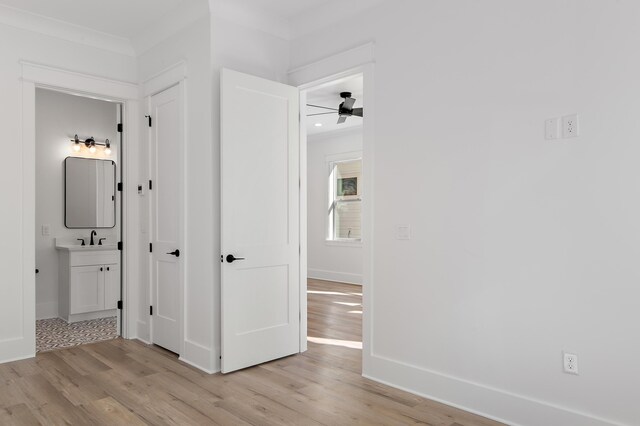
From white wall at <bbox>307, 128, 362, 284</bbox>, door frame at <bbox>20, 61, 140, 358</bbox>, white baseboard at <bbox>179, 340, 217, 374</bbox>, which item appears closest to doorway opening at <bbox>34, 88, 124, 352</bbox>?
door frame at <bbox>20, 61, 140, 358</bbox>

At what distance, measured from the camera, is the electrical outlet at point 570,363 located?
2.40 meters

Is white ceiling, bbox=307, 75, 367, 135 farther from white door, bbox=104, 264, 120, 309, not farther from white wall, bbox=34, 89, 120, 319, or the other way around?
white door, bbox=104, 264, 120, 309

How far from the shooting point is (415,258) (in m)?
3.11

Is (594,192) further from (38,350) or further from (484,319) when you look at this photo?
(38,350)

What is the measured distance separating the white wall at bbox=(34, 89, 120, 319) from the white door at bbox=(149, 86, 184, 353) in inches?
69.7

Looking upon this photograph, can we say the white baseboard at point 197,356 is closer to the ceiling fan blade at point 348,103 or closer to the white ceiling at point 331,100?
the white ceiling at point 331,100

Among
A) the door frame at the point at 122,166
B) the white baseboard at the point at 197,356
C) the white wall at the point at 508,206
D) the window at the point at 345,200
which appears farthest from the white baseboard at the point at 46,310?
the window at the point at 345,200

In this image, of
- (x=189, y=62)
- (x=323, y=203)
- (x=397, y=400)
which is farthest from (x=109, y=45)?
(x=323, y=203)

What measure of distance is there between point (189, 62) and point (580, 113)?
9.66 ft

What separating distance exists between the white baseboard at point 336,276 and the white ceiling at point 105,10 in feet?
18.2

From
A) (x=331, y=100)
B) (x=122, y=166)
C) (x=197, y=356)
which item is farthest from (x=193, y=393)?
(x=331, y=100)

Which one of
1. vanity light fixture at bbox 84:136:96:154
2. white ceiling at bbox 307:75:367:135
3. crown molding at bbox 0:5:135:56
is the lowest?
vanity light fixture at bbox 84:136:96:154

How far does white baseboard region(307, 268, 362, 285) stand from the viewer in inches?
328

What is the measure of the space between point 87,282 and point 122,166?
5.42 feet
